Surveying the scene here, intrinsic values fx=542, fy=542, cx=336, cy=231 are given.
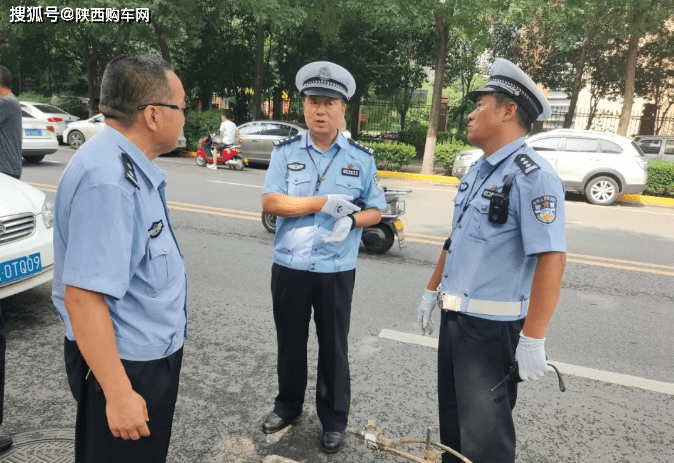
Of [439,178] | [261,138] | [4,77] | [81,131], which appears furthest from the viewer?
[81,131]

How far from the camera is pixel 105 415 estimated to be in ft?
5.44

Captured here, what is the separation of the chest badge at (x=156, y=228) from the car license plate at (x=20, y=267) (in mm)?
2922

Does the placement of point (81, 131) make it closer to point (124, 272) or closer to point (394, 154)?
point (394, 154)

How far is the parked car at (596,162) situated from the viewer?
1195 cm

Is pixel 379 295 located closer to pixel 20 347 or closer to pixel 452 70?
pixel 20 347

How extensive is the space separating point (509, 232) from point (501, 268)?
15 cm

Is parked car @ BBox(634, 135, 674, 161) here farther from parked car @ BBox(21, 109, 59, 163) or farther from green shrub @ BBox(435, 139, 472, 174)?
parked car @ BBox(21, 109, 59, 163)

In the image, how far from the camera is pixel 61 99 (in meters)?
26.2

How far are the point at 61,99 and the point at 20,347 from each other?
26016mm

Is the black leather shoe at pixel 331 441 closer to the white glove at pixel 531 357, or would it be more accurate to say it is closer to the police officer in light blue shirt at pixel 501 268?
the police officer in light blue shirt at pixel 501 268

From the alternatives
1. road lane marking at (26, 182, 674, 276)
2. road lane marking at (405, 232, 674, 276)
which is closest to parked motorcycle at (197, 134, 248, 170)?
road lane marking at (26, 182, 674, 276)

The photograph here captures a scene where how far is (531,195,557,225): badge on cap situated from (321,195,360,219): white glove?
1.00 m

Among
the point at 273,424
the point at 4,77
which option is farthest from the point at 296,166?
the point at 4,77

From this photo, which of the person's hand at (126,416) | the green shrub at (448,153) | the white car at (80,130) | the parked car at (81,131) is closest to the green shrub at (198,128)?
the parked car at (81,131)
